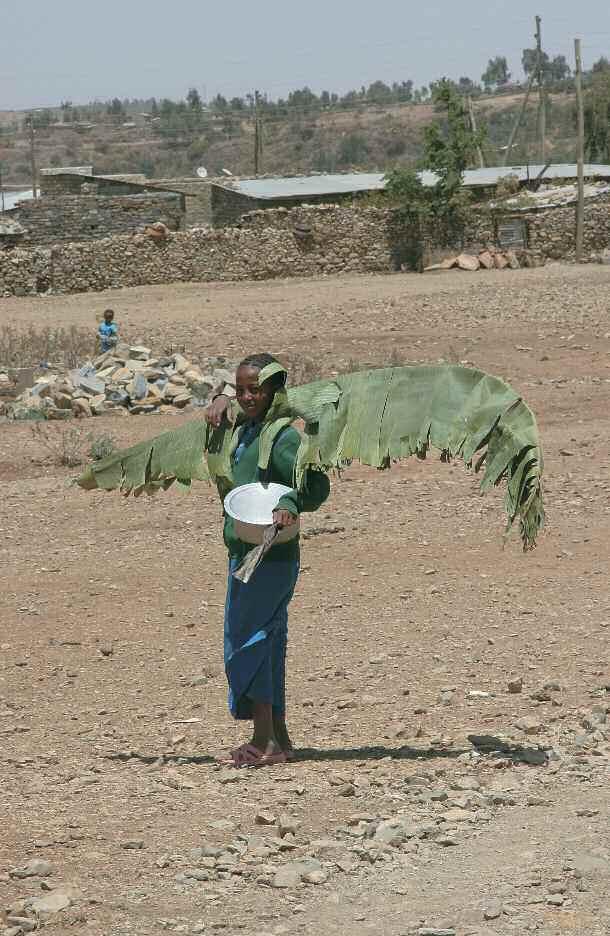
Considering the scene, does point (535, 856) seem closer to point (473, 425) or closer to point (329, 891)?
point (329, 891)

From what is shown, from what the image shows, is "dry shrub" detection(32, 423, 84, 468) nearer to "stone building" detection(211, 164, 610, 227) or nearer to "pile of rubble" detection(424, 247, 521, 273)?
"pile of rubble" detection(424, 247, 521, 273)

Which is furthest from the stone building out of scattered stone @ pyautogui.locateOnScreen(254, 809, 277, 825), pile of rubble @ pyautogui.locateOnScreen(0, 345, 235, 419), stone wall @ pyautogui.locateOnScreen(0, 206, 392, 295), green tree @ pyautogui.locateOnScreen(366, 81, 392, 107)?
green tree @ pyautogui.locateOnScreen(366, 81, 392, 107)

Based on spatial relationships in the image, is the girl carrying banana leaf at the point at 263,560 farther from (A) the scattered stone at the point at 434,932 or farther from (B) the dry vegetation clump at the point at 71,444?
(B) the dry vegetation clump at the point at 71,444

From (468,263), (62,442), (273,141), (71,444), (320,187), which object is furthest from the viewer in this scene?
(273,141)

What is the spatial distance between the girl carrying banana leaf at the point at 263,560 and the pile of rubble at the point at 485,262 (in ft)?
79.5

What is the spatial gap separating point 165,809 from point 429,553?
4.55m

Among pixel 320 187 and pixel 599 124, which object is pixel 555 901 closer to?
pixel 320 187

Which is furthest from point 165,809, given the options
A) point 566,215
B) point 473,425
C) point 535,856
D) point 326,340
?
point 566,215

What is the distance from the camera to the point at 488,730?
603cm

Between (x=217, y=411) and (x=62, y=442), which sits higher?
(x=217, y=411)

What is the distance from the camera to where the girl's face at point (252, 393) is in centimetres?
511

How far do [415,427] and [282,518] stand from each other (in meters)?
0.57

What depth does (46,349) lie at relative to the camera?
720 inches

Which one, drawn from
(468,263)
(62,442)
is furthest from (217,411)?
(468,263)
